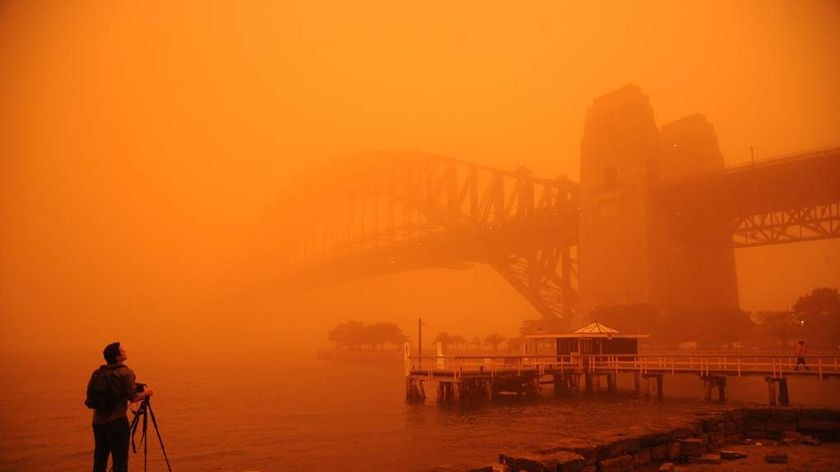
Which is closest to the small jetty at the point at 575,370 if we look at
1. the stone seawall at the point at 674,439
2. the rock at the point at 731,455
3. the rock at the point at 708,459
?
the stone seawall at the point at 674,439

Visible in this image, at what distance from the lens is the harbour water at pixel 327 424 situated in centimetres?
1861

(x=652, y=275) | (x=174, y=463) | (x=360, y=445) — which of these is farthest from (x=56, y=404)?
(x=652, y=275)

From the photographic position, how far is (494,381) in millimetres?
32812

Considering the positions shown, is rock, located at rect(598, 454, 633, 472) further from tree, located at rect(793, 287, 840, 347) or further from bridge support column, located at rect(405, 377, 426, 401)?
tree, located at rect(793, 287, 840, 347)

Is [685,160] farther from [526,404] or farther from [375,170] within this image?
[375,170]

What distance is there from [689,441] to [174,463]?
46.7ft

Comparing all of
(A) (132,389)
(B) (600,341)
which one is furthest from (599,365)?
(A) (132,389)

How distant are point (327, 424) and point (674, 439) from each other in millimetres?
15656

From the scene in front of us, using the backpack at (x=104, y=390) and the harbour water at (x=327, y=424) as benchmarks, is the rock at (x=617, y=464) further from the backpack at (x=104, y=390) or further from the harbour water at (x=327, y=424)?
the backpack at (x=104, y=390)

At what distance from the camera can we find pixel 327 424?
84.6 ft

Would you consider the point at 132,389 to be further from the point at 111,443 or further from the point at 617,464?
the point at 617,464

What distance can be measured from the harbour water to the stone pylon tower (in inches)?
483

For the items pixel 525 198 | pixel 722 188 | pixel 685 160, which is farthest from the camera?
pixel 525 198

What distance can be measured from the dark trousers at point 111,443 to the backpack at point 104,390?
22cm
